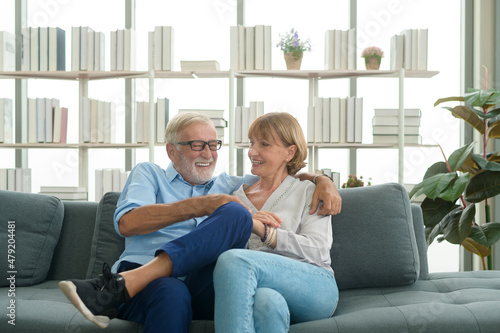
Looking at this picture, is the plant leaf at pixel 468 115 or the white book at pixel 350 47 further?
the white book at pixel 350 47

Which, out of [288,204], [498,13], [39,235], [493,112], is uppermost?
[498,13]

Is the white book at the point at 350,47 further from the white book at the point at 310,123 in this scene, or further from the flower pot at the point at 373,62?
the white book at the point at 310,123

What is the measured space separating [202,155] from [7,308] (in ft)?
2.80

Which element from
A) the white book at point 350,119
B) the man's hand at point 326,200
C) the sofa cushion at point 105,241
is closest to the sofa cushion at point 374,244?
the man's hand at point 326,200

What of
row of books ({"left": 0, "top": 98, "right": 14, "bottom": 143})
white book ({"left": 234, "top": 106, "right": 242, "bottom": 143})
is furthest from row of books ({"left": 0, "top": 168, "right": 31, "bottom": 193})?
white book ({"left": 234, "top": 106, "right": 242, "bottom": 143})

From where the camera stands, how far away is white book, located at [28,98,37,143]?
3656 mm

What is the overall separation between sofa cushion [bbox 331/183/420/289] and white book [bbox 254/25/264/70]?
1.84 m

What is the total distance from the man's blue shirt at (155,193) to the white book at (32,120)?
209cm

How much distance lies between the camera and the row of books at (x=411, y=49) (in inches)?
140

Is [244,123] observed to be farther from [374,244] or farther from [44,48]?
[374,244]

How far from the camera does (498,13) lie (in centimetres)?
372

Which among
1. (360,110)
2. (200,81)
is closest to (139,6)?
(200,81)

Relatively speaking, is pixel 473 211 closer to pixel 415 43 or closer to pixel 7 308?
pixel 415 43

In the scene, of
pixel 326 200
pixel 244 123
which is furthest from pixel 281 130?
pixel 244 123
